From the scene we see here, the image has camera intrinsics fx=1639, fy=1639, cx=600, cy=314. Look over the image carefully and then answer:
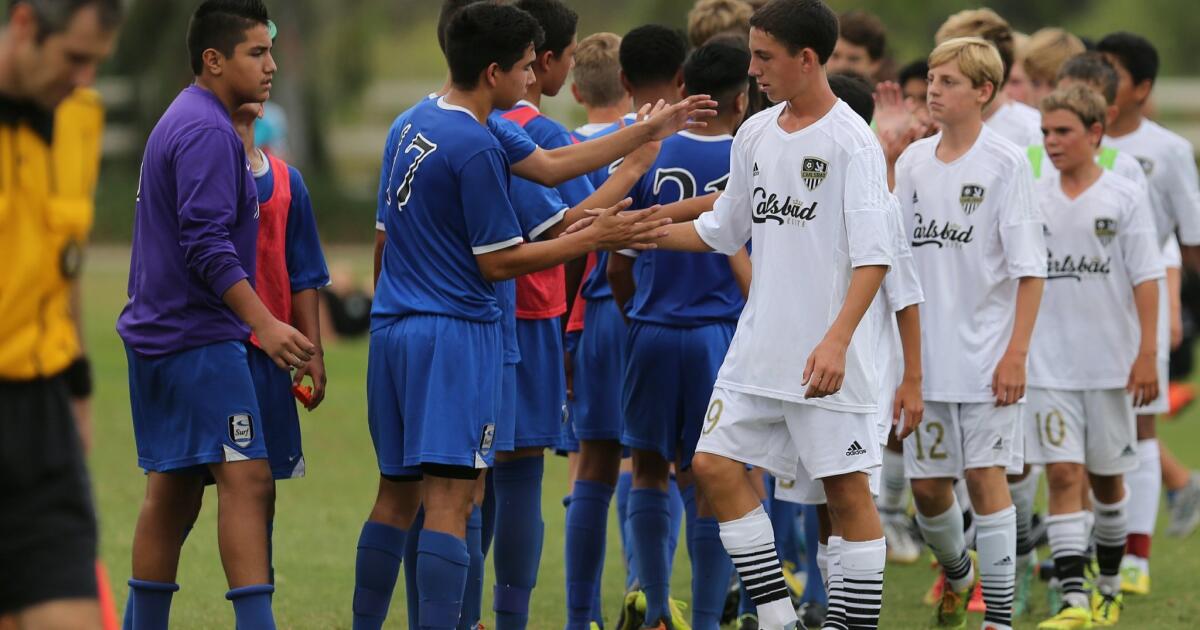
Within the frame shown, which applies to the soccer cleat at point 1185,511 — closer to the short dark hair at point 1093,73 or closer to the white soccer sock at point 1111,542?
the white soccer sock at point 1111,542

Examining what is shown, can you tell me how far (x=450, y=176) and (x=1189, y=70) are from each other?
4717cm

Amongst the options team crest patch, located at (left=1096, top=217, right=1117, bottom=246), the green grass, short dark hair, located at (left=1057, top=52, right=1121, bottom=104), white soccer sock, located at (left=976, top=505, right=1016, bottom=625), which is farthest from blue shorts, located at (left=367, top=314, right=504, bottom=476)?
short dark hair, located at (left=1057, top=52, right=1121, bottom=104)

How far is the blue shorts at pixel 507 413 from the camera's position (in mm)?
5621

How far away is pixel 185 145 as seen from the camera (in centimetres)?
522

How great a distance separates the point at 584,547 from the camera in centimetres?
640

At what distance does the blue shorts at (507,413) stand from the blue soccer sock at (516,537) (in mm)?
514

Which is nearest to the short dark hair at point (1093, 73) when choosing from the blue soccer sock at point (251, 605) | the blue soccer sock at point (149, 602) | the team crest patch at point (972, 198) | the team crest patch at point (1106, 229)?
the team crest patch at point (1106, 229)

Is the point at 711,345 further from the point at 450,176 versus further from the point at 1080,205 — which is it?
the point at 1080,205

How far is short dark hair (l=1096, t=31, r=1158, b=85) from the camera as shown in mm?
8266

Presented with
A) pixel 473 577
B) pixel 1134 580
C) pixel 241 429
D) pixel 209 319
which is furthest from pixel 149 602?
pixel 1134 580

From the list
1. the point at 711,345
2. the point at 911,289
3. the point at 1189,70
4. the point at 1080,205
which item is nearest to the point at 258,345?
the point at 711,345

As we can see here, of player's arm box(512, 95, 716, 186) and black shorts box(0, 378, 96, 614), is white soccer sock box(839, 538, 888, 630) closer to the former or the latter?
player's arm box(512, 95, 716, 186)

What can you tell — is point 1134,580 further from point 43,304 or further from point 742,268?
point 43,304

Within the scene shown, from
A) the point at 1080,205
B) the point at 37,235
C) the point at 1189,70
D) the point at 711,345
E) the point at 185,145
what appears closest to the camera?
the point at 37,235
